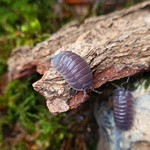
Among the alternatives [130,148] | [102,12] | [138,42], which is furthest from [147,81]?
[102,12]

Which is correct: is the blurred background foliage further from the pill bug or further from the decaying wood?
the pill bug

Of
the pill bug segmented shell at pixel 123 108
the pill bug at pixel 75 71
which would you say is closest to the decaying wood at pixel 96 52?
the pill bug at pixel 75 71

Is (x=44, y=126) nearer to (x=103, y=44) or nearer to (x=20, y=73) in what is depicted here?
(x=20, y=73)

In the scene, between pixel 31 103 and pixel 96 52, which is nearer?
pixel 96 52

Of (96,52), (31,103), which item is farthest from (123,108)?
(31,103)

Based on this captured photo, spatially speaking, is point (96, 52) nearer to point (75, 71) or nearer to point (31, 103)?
point (75, 71)
